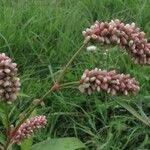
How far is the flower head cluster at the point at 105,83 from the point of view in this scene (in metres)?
1.08

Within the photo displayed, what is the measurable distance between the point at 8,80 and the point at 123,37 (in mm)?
274

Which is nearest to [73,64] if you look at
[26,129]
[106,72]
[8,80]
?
[26,129]

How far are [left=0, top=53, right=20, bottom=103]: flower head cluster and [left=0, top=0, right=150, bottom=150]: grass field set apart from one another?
933mm

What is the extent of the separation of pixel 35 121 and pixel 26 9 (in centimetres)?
205

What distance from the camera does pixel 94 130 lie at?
7.68ft

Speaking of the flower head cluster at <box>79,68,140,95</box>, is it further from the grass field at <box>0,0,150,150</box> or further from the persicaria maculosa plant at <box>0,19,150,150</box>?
the grass field at <box>0,0,150,150</box>

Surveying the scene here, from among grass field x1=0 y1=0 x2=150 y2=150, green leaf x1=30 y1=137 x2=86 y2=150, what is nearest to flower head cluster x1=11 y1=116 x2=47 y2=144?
green leaf x1=30 y1=137 x2=86 y2=150

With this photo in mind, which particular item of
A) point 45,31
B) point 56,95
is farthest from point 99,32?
point 45,31

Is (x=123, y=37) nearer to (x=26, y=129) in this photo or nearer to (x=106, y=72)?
(x=106, y=72)

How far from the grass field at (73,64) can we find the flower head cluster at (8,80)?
0.93 meters

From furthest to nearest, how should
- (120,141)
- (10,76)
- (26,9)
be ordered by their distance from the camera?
(26,9) < (120,141) < (10,76)

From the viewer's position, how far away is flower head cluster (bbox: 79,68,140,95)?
108cm

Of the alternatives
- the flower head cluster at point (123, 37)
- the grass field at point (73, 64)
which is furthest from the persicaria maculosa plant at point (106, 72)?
the grass field at point (73, 64)

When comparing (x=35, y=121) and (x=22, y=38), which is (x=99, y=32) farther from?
(x=22, y=38)
